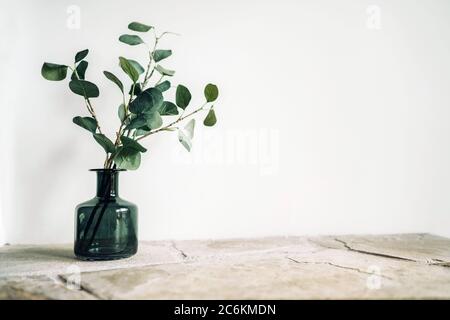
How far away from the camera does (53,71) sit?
123cm

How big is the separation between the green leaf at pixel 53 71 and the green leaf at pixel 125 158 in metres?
0.33

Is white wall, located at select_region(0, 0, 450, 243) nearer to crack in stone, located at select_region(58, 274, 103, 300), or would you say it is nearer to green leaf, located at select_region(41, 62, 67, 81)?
green leaf, located at select_region(41, 62, 67, 81)

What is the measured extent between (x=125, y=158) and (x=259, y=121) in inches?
29.0

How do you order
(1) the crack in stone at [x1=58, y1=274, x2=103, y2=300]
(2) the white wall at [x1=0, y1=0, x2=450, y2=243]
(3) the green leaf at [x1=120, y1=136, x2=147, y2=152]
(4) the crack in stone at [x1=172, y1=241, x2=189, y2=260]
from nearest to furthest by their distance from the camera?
(1) the crack in stone at [x1=58, y1=274, x2=103, y2=300] < (3) the green leaf at [x1=120, y1=136, x2=147, y2=152] < (4) the crack in stone at [x1=172, y1=241, x2=189, y2=260] < (2) the white wall at [x1=0, y1=0, x2=450, y2=243]

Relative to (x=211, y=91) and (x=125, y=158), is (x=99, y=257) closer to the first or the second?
(x=125, y=158)

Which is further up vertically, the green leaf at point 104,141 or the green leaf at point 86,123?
the green leaf at point 86,123

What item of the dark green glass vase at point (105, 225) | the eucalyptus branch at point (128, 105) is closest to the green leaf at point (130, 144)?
the eucalyptus branch at point (128, 105)

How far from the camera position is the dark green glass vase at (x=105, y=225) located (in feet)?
3.95

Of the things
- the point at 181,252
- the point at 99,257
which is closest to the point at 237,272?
the point at 181,252

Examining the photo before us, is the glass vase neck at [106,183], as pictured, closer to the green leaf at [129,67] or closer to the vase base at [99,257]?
the vase base at [99,257]

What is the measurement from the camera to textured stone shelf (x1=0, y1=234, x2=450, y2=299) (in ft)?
2.91

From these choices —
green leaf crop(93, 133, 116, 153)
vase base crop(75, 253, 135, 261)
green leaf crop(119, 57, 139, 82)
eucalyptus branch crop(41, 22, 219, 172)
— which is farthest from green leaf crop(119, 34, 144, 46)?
vase base crop(75, 253, 135, 261)

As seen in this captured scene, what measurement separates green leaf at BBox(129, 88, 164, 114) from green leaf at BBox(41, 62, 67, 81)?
0.28m
